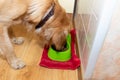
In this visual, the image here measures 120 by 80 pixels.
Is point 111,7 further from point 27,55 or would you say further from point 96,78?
point 27,55

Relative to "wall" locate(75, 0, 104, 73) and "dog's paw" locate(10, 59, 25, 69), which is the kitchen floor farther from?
"wall" locate(75, 0, 104, 73)

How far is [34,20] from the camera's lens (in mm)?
1350

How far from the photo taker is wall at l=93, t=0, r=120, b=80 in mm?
875

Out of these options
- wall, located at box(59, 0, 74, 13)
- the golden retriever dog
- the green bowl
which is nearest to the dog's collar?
the golden retriever dog

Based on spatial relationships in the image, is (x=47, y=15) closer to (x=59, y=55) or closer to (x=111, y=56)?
(x=59, y=55)

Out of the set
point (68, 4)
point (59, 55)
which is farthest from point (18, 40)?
point (68, 4)

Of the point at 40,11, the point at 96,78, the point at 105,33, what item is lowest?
the point at 96,78

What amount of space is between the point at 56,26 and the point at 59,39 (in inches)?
4.0

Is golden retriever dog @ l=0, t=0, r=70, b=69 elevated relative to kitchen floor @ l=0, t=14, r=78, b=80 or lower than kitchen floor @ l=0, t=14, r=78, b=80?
elevated

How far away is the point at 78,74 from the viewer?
1.41 m

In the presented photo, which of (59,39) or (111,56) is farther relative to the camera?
(59,39)

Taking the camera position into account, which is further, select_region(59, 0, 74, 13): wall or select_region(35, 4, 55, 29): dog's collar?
select_region(59, 0, 74, 13): wall

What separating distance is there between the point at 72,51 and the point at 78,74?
0.22m

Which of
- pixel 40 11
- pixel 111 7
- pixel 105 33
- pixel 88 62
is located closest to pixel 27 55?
pixel 40 11
